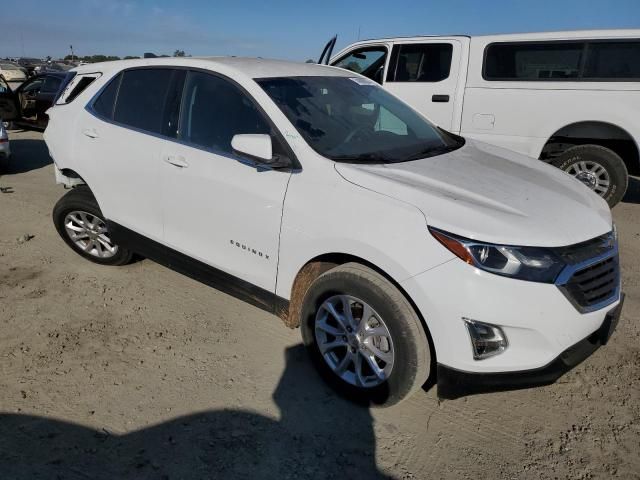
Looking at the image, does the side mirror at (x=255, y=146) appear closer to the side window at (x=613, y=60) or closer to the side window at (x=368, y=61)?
the side window at (x=613, y=60)

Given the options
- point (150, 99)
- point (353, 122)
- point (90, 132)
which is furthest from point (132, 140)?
point (353, 122)

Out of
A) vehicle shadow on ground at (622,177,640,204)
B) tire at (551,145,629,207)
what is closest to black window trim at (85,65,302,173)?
tire at (551,145,629,207)

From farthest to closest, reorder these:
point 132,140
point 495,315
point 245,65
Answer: point 132,140 < point 245,65 < point 495,315

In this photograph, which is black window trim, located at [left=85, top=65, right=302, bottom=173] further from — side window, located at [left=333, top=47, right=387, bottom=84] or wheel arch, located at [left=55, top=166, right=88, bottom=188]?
side window, located at [left=333, top=47, right=387, bottom=84]

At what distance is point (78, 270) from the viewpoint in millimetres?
4258

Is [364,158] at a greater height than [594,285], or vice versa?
[364,158]

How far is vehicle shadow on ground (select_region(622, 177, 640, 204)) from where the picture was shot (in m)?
6.97

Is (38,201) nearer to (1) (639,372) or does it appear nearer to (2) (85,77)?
(2) (85,77)

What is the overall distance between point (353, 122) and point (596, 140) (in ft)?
14.6

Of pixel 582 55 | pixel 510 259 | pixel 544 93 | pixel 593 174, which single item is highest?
pixel 582 55

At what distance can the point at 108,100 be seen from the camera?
383 centimetres

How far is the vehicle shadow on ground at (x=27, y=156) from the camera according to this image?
27.1ft

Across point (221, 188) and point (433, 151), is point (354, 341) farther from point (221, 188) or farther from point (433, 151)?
point (433, 151)

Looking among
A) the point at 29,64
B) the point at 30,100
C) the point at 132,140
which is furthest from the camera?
the point at 29,64
